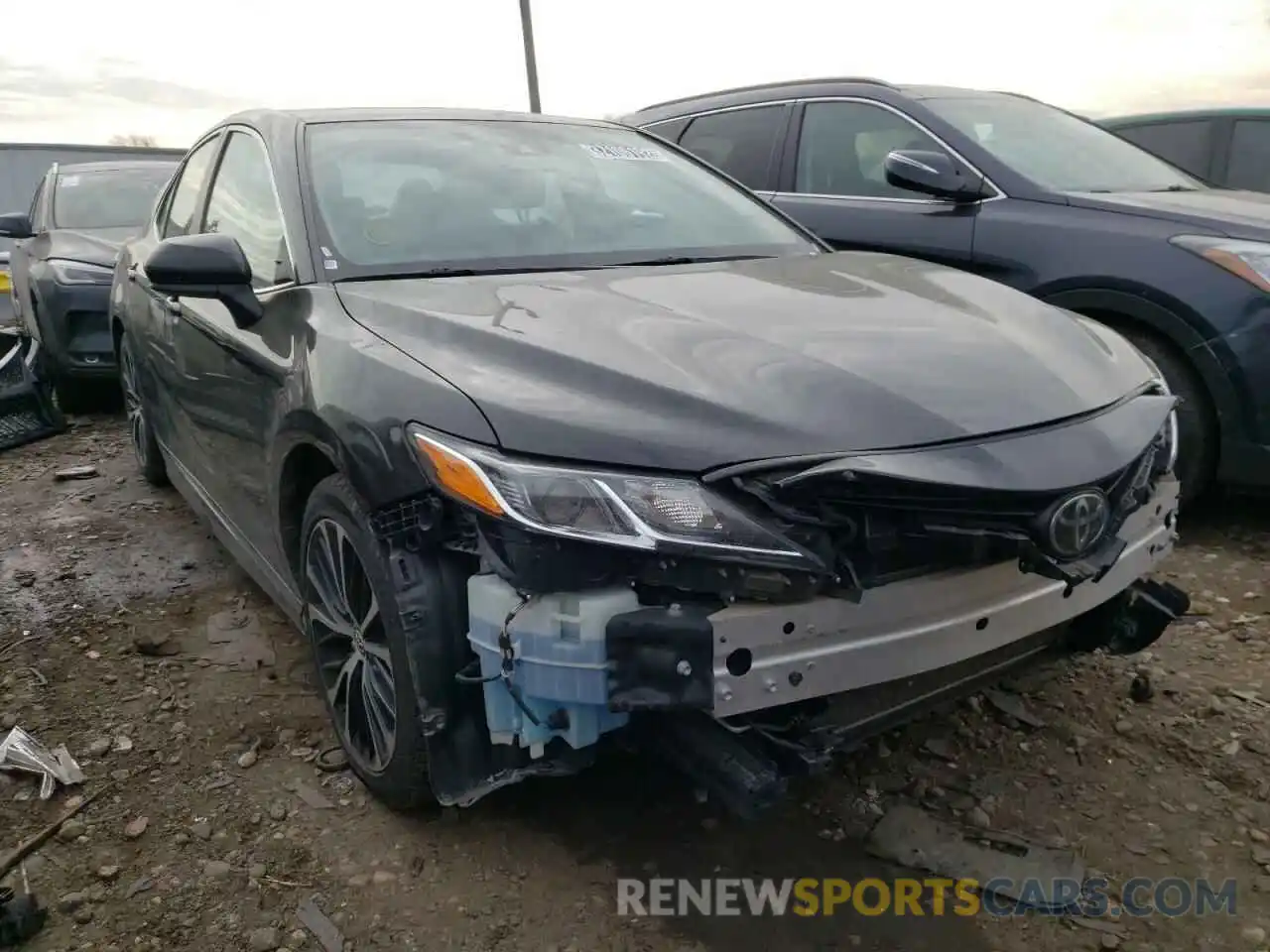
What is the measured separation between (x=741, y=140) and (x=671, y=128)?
475 mm

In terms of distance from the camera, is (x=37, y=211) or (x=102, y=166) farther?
(x=102, y=166)

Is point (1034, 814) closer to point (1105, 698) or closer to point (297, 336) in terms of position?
point (1105, 698)

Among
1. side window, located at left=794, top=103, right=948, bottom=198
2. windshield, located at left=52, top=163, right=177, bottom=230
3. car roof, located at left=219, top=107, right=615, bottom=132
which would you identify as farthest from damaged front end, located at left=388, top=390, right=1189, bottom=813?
windshield, located at left=52, top=163, right=177, bottom=230

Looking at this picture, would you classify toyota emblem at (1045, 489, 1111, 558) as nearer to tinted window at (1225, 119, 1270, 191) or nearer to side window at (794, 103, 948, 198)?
side window at (794, 103, 948, 198)

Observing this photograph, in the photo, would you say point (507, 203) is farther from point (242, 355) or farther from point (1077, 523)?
point (1077, 523)

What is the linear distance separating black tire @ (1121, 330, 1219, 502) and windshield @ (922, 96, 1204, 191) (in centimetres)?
87

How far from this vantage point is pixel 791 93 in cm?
491

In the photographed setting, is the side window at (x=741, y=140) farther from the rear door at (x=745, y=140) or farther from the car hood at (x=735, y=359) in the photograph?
the car hood at (x=735, y=359)

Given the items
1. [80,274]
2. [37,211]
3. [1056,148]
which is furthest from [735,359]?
[37,211]

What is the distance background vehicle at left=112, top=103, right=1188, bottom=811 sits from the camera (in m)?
1.71

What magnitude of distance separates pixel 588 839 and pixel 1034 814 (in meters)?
1.00

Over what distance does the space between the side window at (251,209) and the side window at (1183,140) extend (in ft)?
22.3

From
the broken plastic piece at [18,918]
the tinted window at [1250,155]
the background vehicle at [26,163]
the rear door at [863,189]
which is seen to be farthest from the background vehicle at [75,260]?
the background vehicle at [26,163]

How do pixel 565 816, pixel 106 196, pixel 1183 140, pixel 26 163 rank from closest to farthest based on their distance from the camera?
1. pixel 565 816
2. pixel 106 196
3. pixel 1183 140
4. pixel 26 163
